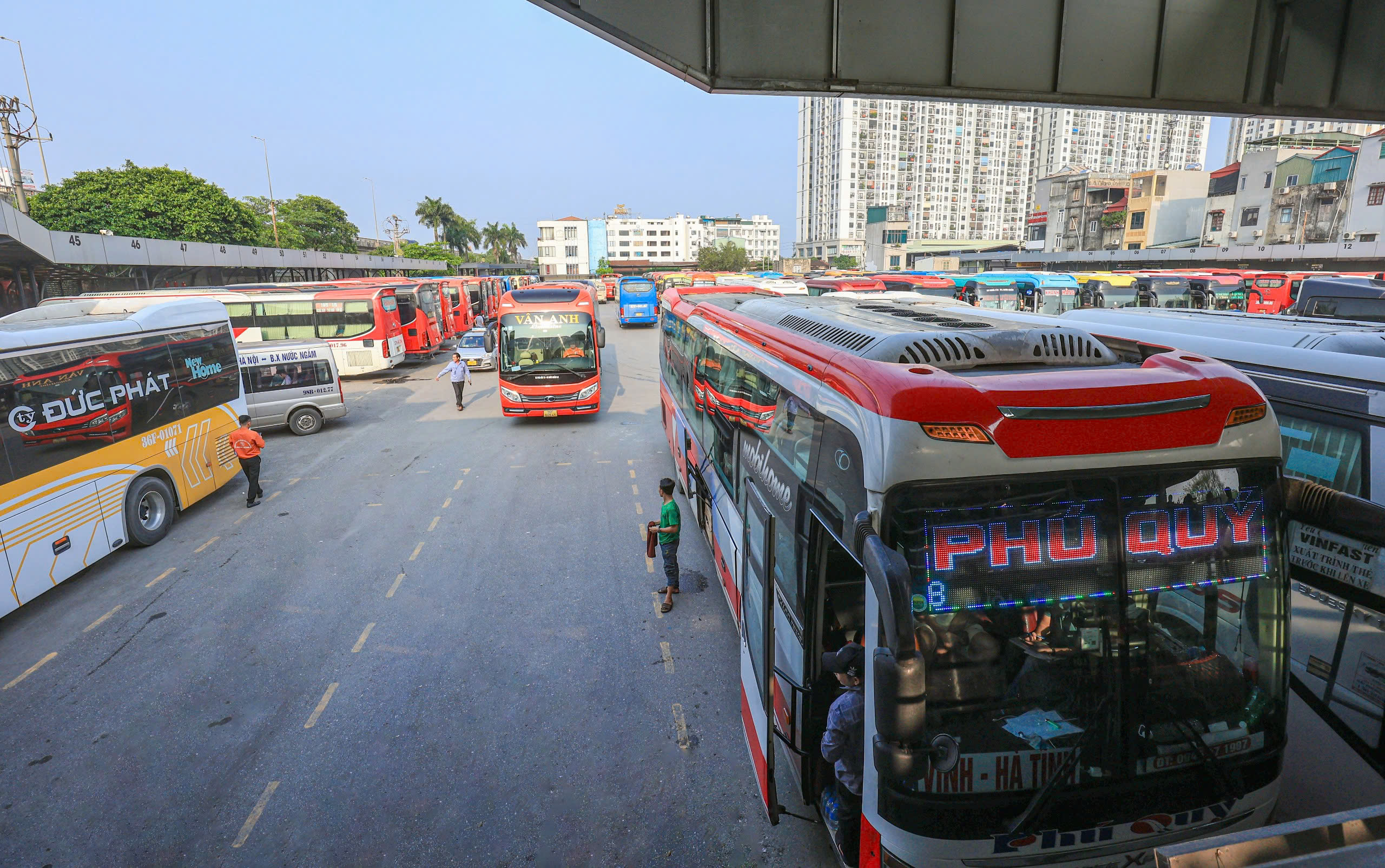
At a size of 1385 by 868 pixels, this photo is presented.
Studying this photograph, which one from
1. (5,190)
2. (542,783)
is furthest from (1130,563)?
(5,190)

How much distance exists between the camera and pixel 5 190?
39.1m

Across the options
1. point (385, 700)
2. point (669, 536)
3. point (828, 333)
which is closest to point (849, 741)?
point (828, 333)

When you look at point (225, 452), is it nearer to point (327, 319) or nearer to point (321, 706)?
point (321, 706)

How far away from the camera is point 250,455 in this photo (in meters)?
11.3

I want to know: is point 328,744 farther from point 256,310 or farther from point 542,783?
point 256,310

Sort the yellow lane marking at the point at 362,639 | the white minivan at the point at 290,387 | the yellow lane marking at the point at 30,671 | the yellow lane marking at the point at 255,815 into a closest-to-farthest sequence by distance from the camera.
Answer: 1. the yellow lane marking at the point at 255,815
2. the yellow lane marking at the point at 30,671
3. the yellow lane marking at the point at 362,639
4. the white minivan at the point at 290,387

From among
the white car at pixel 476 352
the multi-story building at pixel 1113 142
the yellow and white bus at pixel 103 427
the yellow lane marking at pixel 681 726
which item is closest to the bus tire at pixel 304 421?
the yellow and white bus at pixel 103 427

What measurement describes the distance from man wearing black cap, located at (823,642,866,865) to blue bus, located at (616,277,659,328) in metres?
37.6

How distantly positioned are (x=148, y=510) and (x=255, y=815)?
717cm

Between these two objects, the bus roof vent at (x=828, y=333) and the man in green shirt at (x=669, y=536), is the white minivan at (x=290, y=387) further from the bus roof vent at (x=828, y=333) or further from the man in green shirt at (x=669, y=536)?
the bus roof vent at (x=828, y=333)

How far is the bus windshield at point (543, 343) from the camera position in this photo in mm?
16266

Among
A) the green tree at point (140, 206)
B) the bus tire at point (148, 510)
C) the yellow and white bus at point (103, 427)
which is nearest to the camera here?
the yellow and white bus at point (103, 427)

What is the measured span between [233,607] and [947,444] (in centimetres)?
855

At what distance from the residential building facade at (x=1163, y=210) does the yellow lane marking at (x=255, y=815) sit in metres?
75.3
